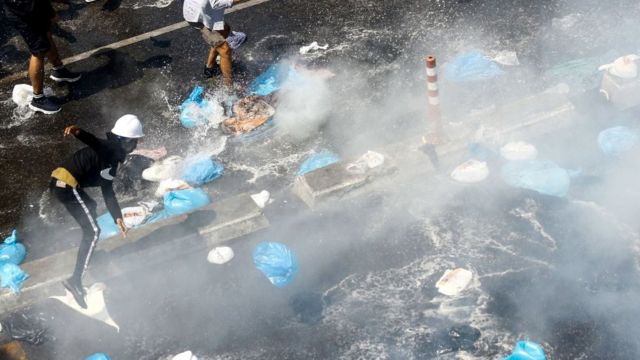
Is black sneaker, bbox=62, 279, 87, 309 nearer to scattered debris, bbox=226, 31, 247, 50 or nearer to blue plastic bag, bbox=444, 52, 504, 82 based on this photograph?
scattered debris, bbox=226, 31, 247, 50

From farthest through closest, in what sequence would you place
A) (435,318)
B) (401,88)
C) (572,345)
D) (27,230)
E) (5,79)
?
(5,79) → (401,88) → (27,230) → (435,318) → (572,345)

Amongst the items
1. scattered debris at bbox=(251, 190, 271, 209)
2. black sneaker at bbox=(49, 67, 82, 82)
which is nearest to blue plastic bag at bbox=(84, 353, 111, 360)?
scattered debris at bbox=(251, 190, 271, 209)

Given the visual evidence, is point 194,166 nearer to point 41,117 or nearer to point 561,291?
point 41,117

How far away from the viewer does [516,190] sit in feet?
20.2

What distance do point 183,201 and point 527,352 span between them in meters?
3.63

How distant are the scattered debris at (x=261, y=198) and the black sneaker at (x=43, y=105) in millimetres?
3387

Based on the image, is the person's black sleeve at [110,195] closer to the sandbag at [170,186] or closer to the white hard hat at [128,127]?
the white hard hat at [128,127]

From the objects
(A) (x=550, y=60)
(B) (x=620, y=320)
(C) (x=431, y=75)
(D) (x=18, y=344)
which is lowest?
(D) (x=18, y=344)

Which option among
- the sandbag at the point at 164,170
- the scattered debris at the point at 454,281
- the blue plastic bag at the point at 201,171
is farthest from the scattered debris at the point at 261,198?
the scattered debris at the point at 454,281

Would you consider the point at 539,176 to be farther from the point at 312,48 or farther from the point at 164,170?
the point at 164,170

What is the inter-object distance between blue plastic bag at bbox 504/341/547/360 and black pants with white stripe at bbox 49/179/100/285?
3.78m

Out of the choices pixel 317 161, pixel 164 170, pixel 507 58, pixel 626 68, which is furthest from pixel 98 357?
pixel 626 68

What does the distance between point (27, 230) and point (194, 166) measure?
186cm

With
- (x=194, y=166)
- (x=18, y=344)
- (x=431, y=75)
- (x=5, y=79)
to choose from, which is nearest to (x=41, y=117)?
(x=5, y=79)
